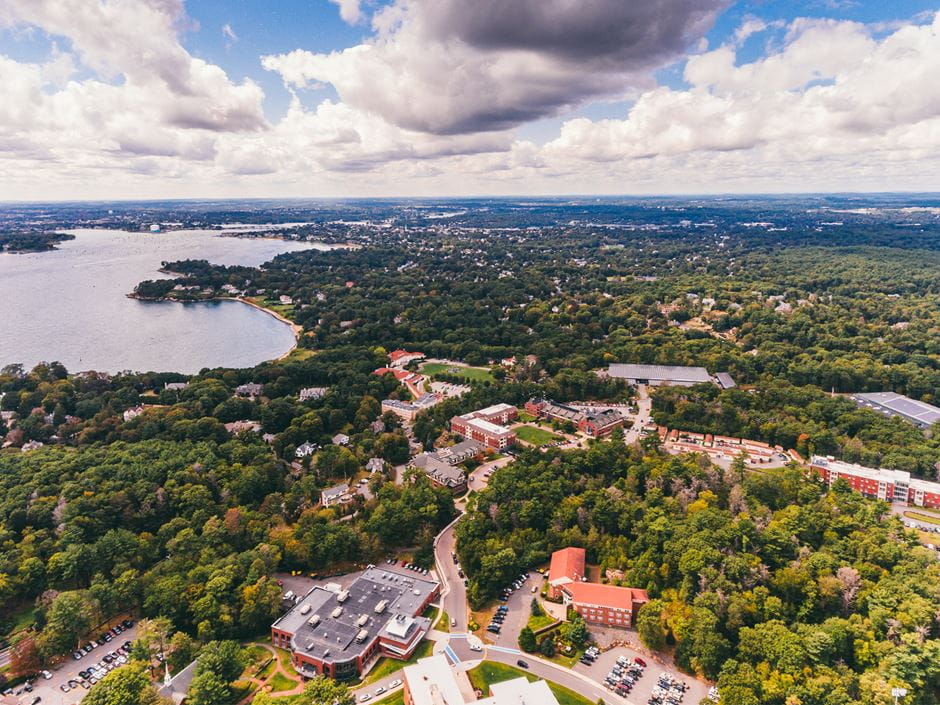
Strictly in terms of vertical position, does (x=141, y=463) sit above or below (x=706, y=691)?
above

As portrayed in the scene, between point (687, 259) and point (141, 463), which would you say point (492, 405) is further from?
point (687, 259)

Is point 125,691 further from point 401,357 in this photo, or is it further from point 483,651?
point 401,357

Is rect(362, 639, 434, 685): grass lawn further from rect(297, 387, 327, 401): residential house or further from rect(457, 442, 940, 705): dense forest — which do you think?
rect(297, 387, 327, 401): residential house

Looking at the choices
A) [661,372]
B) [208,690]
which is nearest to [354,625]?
[208,690]

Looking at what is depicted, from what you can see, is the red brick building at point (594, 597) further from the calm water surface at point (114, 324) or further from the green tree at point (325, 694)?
the calm water surface at point (114, 324)

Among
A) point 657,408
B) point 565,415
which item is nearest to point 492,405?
point 565,415
